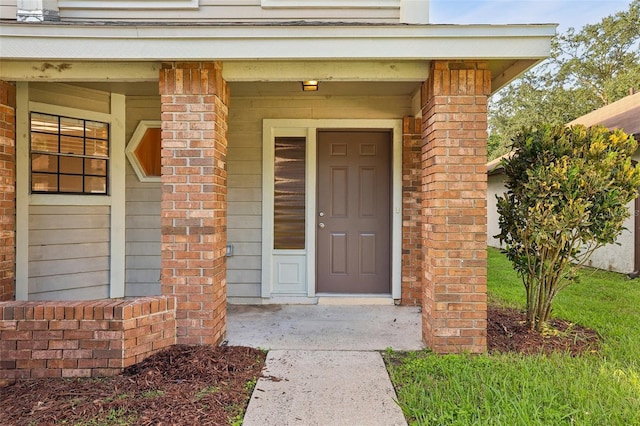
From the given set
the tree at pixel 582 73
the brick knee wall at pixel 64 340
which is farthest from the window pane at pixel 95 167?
the tree at pixel 582 73

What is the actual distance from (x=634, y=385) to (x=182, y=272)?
335 centimetres

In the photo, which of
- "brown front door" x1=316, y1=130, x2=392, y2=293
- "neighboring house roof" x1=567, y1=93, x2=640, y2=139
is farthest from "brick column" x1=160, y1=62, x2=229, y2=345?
"neighboring house roof" x1=567, y1=93, x2=640, y2=139

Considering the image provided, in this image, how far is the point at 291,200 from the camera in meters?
4.89

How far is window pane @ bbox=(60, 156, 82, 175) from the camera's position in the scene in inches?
167

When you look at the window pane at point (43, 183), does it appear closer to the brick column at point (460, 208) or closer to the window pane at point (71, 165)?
the window pane at point (71, 165)

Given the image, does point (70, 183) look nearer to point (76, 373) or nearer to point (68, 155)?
point (68, 155)

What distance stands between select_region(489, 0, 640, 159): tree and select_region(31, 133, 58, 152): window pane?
16655 millimetres

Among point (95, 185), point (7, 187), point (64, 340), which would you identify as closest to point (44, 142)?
point (95, 185)

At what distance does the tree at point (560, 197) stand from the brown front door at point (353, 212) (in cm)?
167

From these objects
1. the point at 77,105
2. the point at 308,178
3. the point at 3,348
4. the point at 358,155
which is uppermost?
the point at 77,105

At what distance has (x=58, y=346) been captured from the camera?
9.27 ft

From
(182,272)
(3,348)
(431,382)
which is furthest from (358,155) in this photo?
(3,348)

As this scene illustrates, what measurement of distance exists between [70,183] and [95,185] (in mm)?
259

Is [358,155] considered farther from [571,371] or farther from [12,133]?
[12,133]
